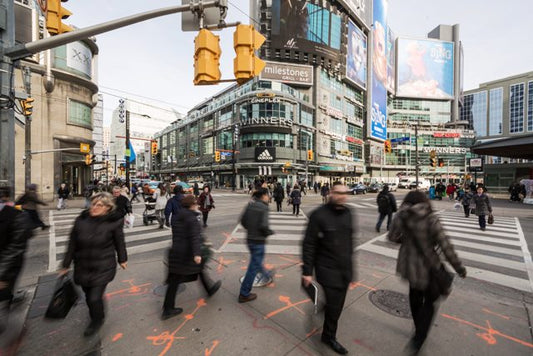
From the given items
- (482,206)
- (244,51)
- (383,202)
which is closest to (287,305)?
(244,51)

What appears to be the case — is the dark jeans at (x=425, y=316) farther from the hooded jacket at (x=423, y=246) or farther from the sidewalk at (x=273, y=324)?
the sidewalk at (x=273, y=324)

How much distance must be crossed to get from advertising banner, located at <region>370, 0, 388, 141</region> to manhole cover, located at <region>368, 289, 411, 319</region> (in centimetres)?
6310

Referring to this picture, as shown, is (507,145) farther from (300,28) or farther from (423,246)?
(300,28)

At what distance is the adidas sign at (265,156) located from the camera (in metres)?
37.0

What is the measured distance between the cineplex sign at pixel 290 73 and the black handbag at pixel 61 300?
147ft

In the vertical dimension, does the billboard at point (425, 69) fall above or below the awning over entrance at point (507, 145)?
above

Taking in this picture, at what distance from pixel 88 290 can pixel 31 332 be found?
1042 millimetres

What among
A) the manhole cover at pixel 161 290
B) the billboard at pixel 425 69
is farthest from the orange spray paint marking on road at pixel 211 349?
the billboard at pixel 425 69

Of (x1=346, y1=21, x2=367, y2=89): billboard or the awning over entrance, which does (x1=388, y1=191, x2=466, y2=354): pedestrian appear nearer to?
the awning over entrance

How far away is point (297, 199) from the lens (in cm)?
1243

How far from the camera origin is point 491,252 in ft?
20.9

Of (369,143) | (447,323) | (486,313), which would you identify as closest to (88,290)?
(447,323)

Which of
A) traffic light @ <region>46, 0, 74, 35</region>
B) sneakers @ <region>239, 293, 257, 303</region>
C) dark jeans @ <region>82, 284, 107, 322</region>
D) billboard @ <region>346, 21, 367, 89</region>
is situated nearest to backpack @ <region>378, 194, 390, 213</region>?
sneakers @ <region>239, 293, 257, 303</region>

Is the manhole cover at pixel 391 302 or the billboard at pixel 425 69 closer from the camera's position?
the manhole cover at pixel 391 302
